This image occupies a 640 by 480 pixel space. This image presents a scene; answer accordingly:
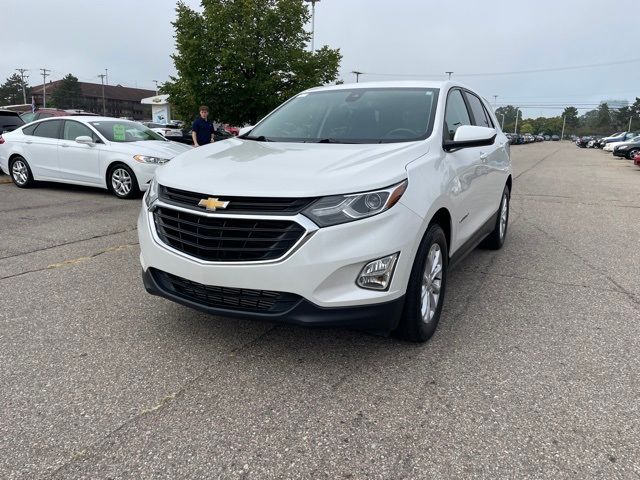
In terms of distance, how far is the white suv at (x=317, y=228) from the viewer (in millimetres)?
2768

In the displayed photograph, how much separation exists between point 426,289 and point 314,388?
99cm

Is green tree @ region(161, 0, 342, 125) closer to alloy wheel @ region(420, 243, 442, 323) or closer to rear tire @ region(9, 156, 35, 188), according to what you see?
rear tire @ region(9, 156, 35, 188)

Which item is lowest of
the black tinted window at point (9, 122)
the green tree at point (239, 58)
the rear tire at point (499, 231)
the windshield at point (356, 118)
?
the rear tire at point (499, 231)

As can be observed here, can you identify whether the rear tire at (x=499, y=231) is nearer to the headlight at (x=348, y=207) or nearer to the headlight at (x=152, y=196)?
the headlight at (x=348, y=207)

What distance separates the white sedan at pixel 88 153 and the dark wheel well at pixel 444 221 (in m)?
6.67

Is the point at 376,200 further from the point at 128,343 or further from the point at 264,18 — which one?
the point at 264,18

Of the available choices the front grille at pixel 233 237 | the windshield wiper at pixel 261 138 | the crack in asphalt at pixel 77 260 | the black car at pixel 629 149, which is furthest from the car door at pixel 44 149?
the black car at pixel 629 149

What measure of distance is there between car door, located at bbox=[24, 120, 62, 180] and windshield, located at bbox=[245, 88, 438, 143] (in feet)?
22.9

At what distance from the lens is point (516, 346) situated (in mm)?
3467

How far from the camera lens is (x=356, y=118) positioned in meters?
4.18

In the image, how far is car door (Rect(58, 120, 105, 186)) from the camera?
9.52m

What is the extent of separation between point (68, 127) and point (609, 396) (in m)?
10.1

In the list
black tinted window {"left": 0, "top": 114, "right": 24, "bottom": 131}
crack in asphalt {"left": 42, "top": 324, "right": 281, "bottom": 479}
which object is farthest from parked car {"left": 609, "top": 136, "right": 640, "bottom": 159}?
crack in asphalt {"left": 42, "top": 324, "right": 281, "bottom": 479}

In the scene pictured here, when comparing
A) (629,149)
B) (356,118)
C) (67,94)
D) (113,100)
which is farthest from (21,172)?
A: (113,100)
